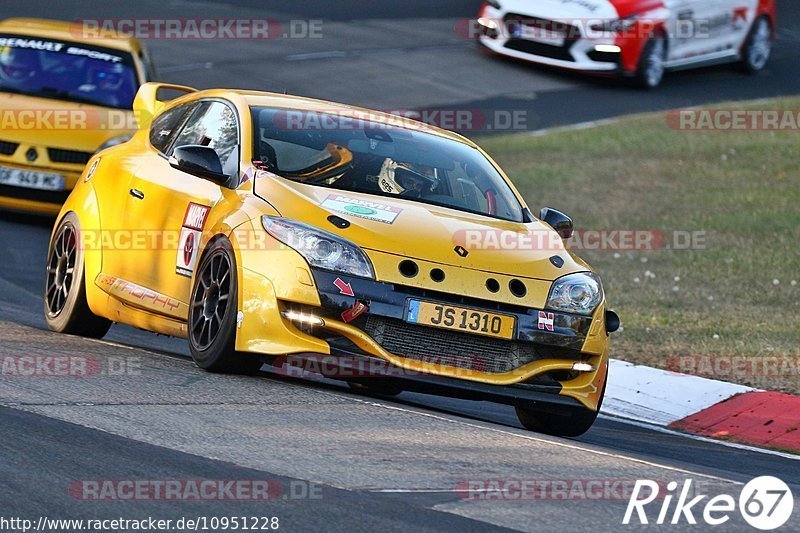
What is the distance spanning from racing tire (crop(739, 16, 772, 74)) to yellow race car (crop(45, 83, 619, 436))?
53.8ft

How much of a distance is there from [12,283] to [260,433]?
586 cm

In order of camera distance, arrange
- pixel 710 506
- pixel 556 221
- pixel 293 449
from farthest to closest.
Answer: pixel 556 221 → pixel 293 449 → pixel 710 506

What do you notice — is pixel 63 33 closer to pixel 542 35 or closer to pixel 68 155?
pixel 68 155

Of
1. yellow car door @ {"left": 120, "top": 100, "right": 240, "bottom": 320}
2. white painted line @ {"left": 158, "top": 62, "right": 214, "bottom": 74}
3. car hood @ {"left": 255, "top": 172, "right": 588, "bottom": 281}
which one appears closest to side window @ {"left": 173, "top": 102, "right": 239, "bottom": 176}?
yellow car door @ {"left": 120, "top": 100, "right": 240, "bottom": 320}

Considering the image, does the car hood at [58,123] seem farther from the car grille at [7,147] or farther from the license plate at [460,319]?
the license plate at [460,319]

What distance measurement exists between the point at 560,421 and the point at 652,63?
51.2 ft

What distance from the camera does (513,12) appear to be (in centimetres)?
2270

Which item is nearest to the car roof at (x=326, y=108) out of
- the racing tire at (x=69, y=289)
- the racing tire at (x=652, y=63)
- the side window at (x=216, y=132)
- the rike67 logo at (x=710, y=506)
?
the side window at (x=216, y=132)

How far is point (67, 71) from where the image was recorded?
50.4 feet

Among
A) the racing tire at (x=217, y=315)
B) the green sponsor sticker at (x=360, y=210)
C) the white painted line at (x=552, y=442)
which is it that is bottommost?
the white painted line at (x=552, y=442)

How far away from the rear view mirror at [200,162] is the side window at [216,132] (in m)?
0.13

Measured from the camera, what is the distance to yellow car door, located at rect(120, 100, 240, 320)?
27.3ft

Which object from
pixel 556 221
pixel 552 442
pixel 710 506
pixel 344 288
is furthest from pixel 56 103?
pixel 710 506

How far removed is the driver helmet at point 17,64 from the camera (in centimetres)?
1523
